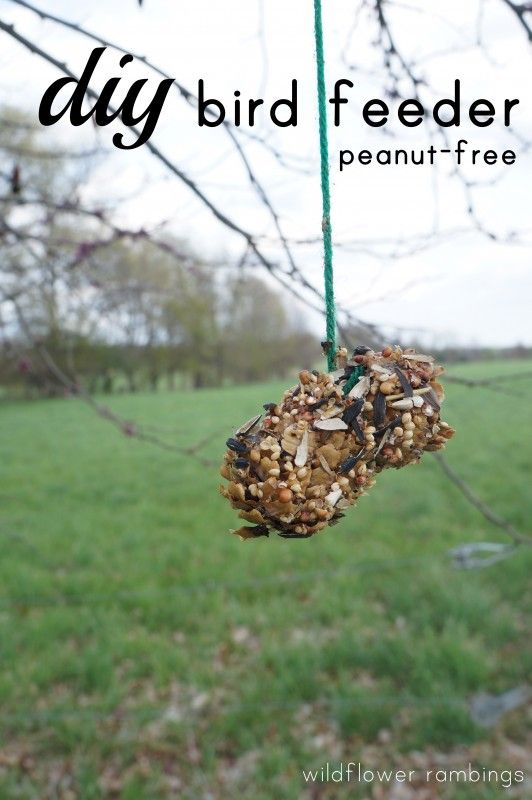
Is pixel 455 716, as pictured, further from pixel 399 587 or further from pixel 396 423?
pixel 396 423

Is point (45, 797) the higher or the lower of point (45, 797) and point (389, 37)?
the lower

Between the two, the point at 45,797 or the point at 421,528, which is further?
the point at 421,528

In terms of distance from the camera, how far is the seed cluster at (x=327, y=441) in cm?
100

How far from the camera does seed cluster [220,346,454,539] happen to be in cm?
100

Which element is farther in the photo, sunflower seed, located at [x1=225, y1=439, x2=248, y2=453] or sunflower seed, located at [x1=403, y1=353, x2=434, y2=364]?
sunflower seed, located at [x1=403, y1=353, x2=434, y2=364]

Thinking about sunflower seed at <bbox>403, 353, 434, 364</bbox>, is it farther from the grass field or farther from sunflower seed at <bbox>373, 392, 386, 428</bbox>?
the grass field

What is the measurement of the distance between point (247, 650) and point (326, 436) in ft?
10.5

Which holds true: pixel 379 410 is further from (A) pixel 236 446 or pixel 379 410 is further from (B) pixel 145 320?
(B) pixel 145 320

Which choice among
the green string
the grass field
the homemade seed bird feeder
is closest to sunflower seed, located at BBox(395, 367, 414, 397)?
the homemade seed bird feeder

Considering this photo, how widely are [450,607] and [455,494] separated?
312cm

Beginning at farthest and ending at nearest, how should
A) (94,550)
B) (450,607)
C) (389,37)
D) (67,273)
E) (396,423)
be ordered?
(94,550) → (450,607) → (67,273) → (389,37) → (396,423)

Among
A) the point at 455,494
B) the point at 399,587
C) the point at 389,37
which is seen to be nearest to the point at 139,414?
the point at 455,494

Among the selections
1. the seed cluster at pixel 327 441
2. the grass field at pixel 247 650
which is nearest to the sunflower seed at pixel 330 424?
the seed cluster at pixel 327 441

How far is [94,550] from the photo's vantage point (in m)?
5.47
